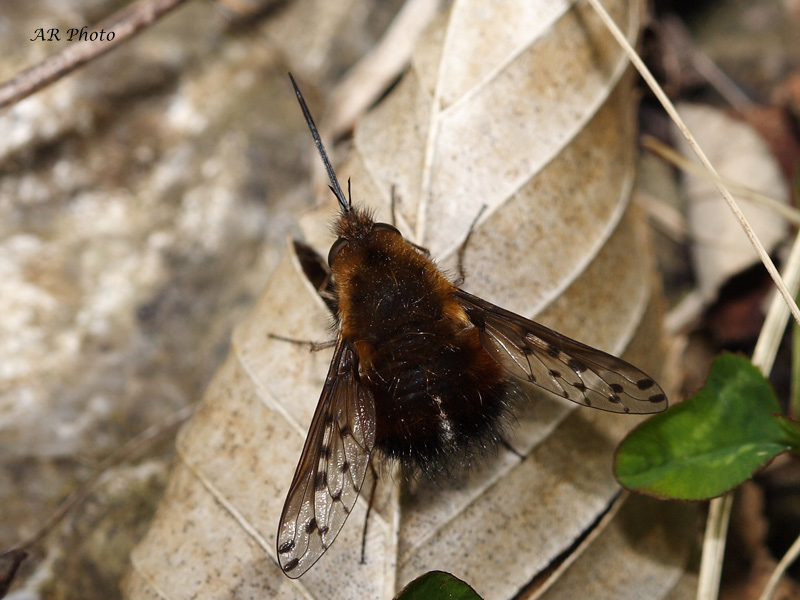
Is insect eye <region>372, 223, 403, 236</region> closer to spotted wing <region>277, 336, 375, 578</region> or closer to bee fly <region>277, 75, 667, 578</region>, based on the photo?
bee fly <region>277, 75, 667, 578</region>

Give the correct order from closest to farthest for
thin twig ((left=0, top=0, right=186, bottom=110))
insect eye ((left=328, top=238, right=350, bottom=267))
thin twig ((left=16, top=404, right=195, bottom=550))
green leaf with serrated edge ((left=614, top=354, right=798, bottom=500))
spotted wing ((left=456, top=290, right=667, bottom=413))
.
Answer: spotted wing ((left=456, top=290, right=667, bottom=413)), green leaf with serrated edge ((left=614, top=354, right=798, bottom=500)), insect eye ((left=328, top=238, right=350, bottom=267)), thin twig ((left=16, top=404, right=195, bottom=550)), thin twig ((left=0, top=0, right=186, bottom=110))

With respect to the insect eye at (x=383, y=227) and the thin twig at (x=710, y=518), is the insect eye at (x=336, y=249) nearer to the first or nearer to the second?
the insect eye at (x=383, y=227)

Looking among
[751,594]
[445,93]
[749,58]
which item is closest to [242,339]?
[445,93]

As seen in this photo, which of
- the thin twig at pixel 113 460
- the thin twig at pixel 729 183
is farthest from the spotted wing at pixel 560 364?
the thin twig at pixel 113 460

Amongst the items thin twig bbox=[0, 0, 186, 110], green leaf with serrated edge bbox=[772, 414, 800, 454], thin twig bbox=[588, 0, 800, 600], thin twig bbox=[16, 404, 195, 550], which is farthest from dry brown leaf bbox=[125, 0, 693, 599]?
thin twig bbox=[0, 0, 186, 110]

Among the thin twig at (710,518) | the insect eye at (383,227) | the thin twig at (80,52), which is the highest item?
the thin twig at (80,52)

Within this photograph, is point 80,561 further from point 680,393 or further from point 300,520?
point 680,393
